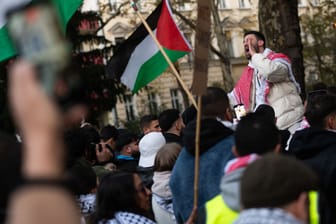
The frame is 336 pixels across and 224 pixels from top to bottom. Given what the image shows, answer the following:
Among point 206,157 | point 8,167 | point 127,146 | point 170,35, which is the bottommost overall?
point 127,146

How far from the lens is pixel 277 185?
106 inches

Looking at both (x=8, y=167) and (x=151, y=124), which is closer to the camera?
(x=8, y=167)

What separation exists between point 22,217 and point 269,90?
5.44 metres

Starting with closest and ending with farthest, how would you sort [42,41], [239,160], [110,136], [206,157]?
[42,41] → [239,160] → [206,157] → [110,136]

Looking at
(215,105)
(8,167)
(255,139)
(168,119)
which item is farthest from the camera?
(168,119)

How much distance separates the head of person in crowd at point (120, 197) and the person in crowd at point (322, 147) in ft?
3.17

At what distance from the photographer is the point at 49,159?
1695 millimetres

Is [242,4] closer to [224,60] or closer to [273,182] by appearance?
[224,60]

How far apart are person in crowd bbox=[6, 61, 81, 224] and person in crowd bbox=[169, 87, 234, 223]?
2.65 m

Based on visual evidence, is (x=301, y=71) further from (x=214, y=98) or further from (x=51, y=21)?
(x=51, y=21)

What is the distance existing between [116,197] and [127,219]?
0.17 m

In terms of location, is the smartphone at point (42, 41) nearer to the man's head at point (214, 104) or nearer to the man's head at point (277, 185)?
the man's head at point (277, 185)

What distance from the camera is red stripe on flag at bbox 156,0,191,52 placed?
6.87 metres

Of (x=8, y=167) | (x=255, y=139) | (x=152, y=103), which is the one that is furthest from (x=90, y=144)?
(x=152, y=103)
